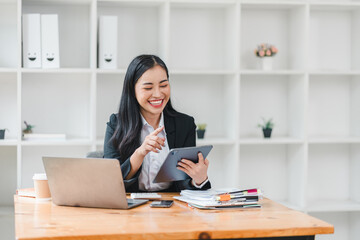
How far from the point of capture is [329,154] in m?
4.06

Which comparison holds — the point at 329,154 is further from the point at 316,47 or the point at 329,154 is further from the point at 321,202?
the point at 316,47

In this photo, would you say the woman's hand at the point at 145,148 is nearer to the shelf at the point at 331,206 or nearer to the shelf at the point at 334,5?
the shelf at the point at 331,206

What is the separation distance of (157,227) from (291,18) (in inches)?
102

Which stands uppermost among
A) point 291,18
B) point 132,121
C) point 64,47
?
point 291,18

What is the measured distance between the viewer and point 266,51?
3730 millimetres

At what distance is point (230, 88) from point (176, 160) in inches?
61.3

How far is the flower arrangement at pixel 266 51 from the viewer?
3.72 m

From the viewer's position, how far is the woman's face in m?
2.52

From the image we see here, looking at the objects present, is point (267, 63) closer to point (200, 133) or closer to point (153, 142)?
point (200, 133)

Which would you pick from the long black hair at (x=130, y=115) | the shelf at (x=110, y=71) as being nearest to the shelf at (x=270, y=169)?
the shelf at (x=110, y=71)

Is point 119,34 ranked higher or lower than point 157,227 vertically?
higher

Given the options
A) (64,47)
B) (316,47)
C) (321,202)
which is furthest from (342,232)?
(64,47)

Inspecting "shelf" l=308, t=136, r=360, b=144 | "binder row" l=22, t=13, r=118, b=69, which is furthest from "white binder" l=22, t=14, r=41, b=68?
"shelf" l=308, t=136, r=360, b=144

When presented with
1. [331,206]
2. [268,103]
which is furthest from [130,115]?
[331,206]
